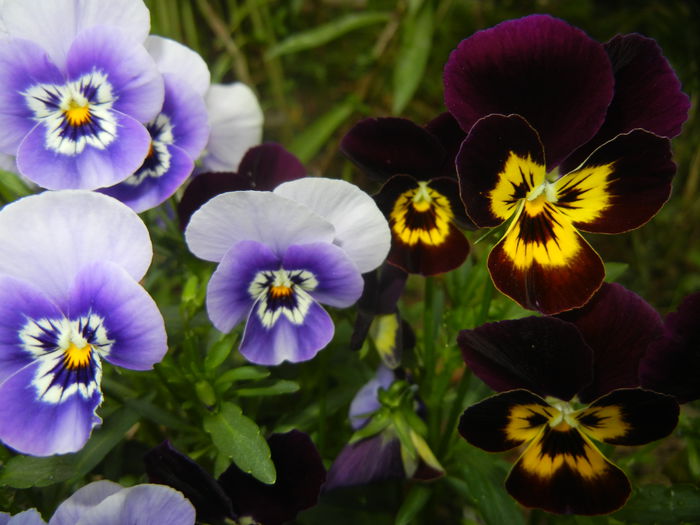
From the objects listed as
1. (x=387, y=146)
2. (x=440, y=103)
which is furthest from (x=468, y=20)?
(x=387, y=146)

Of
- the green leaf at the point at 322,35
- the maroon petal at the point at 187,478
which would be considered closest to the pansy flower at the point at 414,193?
the maroon petal at the point at 187,478

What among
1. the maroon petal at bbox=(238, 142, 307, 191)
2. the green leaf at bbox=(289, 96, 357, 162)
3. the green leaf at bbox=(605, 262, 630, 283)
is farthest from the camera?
the green leaf at bbox=(289, 96, 357, 162)

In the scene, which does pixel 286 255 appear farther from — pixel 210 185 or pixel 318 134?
pixel 318 134

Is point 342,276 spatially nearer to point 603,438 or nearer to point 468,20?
point 603,438

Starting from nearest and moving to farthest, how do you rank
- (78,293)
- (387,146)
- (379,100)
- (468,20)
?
(78,293) < (387,146) < (468,20) < (379,100)

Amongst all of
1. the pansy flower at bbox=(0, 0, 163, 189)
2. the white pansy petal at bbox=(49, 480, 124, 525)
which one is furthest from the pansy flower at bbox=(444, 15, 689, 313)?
the white pansy petal at bbox=(49, 480, 124, 525)

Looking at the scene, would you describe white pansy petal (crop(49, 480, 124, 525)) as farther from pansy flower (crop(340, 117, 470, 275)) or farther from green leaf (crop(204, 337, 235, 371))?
pansy flower (crop(340, 117, 470, 275))
